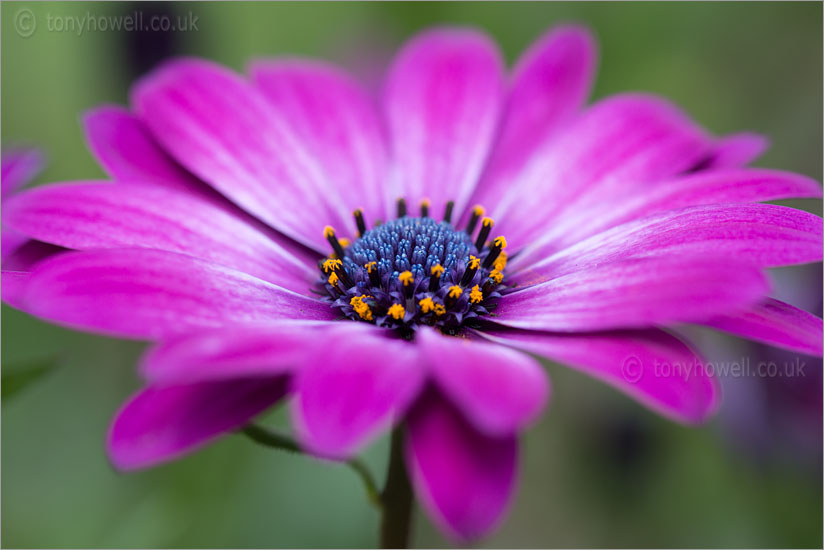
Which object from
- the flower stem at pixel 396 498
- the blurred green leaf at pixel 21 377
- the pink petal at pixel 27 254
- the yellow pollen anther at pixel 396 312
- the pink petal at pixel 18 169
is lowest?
the flower stem at pixel 396 498

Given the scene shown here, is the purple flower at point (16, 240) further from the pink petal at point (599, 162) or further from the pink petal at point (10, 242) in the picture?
the pink petal at point (599, 162)

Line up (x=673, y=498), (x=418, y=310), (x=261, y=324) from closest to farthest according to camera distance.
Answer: (x=261, y=324) → (x=418, y=310) → (x=673, y=498)

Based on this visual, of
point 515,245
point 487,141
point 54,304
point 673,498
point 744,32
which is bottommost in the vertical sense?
point 673,498

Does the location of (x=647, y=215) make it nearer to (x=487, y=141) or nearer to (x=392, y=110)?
(x=487, y=141)

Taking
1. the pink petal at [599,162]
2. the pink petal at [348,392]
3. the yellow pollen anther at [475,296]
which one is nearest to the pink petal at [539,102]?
the pink petal at [599,162]

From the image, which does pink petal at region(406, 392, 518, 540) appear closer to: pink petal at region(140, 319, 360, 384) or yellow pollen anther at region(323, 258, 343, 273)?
pink petal at region(140, 319, 360, 384)

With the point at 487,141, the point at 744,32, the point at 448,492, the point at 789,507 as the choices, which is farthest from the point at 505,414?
the point at 744,32

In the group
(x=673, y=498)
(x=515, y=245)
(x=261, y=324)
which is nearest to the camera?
(x=261, y=324)
